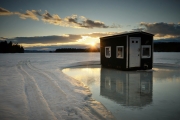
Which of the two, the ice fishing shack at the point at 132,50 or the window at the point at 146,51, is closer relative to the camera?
the ice fishing shack at the point at 132,50

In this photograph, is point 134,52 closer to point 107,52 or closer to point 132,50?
point 132,50

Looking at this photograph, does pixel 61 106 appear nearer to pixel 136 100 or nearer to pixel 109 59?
pixel 136 100

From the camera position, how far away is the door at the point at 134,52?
42.4 ft

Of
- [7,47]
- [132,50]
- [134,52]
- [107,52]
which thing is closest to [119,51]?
[132,50]

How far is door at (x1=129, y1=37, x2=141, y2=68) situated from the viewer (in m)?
12.9

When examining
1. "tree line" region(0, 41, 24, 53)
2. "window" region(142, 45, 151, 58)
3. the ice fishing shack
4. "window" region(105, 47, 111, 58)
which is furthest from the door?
"tree line" region(0, 41, 24, 53)

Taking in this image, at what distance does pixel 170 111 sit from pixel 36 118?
4.08 metres

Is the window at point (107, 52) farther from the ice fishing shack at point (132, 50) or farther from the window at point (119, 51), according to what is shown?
the window at point (119, 51)

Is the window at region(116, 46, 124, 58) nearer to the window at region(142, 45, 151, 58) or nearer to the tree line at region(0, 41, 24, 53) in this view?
the window at region(142, 45, 151, 58)

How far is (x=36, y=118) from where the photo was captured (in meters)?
3.80

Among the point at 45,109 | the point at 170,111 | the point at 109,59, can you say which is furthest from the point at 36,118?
the point at 109,59

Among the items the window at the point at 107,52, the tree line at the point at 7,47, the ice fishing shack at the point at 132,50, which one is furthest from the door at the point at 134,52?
the tree line at the point at 7,47

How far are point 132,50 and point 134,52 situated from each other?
0.30m

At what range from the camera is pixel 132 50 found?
13.0 metres
